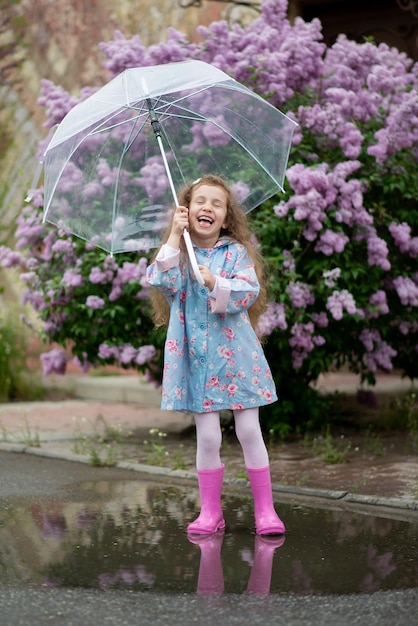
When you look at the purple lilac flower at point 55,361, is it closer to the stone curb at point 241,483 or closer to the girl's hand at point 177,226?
the stone curb at point 241,483

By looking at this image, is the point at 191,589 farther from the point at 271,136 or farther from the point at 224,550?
the point at 271,136

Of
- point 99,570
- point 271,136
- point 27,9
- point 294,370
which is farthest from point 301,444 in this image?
point 27,9

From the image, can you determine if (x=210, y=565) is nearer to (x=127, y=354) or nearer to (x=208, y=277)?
(x=208, y=277)

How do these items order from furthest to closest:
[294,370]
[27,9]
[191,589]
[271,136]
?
1. [27,9]
2. [294,370]
3. [271,136]
4. [191,589]

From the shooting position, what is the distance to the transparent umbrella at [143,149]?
210 inches

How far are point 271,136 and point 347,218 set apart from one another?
1.63 metres

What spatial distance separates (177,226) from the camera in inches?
200

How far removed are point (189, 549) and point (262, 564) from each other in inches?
15.6

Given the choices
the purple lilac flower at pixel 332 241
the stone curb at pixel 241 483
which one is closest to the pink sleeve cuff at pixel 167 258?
the stone curb at pixel 241 483

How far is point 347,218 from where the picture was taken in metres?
7.25

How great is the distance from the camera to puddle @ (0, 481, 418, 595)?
437cm

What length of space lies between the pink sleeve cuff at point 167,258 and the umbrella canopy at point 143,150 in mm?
508

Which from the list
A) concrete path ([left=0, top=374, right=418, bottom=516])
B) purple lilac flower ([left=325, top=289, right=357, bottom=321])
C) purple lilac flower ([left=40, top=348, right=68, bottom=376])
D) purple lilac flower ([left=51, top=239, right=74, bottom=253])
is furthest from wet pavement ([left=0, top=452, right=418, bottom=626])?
purple lilac flower ([left=40, top=348, right=68, bottom=376])

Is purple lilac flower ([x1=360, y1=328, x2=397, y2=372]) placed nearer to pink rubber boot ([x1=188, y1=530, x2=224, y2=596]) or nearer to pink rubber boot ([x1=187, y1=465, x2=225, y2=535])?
pink rubber boot ([x1=187, y1=465, x2=225, y2=535])
